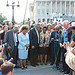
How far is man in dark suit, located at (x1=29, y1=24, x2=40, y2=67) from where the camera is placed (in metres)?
8.52

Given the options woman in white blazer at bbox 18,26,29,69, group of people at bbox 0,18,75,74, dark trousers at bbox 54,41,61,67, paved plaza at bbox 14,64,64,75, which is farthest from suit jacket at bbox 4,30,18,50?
dark trousers at bbox 54,41,61,67

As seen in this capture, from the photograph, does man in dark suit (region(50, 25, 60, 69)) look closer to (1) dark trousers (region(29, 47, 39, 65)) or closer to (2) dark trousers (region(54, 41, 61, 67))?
(2) dark trousers (region(54, 41, 61, 67))

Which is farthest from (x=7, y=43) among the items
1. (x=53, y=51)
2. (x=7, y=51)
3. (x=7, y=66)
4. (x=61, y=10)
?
(x=61, y=10)

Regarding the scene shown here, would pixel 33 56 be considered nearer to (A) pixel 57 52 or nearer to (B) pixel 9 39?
(A) pixel 57 52

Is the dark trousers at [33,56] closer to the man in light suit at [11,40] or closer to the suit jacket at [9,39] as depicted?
the man in light suit at [11,40]

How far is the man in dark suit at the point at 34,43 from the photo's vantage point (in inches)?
335

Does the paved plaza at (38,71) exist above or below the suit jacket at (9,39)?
below

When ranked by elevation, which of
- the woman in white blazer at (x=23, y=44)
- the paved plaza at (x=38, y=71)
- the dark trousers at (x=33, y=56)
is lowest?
the paved plaza at (x=38, y=71)

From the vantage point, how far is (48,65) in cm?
865

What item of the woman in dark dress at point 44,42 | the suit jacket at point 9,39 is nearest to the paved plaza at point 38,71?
the woman in dark dress at point 44,42

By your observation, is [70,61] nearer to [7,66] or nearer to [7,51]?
[7,66]

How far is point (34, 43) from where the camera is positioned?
8.52m

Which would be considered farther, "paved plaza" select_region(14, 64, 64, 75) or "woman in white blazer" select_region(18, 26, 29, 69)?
"woman in white blazer" select_region(18, 26, 29, 69)

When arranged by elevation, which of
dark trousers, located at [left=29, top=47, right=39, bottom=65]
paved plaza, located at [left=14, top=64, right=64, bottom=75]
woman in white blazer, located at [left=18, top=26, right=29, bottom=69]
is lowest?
paved plaza, located at [left=14, top=64, right=64, bottom=75]
